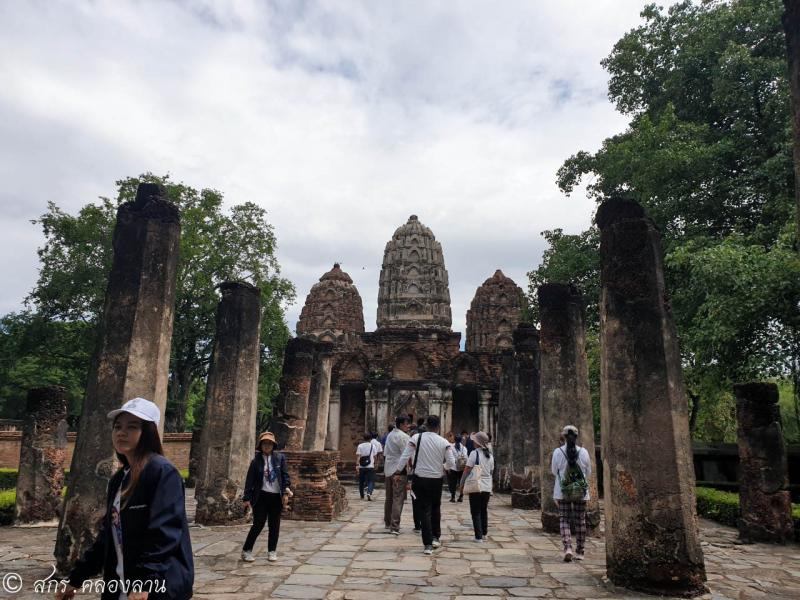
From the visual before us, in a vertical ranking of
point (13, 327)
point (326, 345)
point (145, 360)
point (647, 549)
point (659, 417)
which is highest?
point (13, 327)

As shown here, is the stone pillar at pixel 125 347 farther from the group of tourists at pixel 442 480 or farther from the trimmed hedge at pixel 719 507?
the trimmed hedge at pixel 719 507

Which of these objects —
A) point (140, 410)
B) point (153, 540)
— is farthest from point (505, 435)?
point (153, 540)

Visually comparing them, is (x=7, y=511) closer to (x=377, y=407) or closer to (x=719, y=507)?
(x=719, y=507)

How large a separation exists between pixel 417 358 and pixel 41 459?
16.9 meters

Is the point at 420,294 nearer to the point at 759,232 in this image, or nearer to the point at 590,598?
the point at 759,232

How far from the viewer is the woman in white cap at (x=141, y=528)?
2.50m

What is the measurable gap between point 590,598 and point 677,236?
1292 centimetres

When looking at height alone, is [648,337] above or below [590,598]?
above

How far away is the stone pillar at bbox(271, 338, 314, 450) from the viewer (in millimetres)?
12016

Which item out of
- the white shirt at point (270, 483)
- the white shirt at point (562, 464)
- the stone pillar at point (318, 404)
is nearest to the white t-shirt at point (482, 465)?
the white shirt at point (562, 464)

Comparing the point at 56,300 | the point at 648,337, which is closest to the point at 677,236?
the point at 648,337

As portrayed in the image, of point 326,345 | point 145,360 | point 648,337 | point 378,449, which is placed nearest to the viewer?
point 648,337

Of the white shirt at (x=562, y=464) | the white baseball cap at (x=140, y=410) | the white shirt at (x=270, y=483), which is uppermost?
the white baseball cap at (x=140, y=410)

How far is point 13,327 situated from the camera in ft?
83.5
